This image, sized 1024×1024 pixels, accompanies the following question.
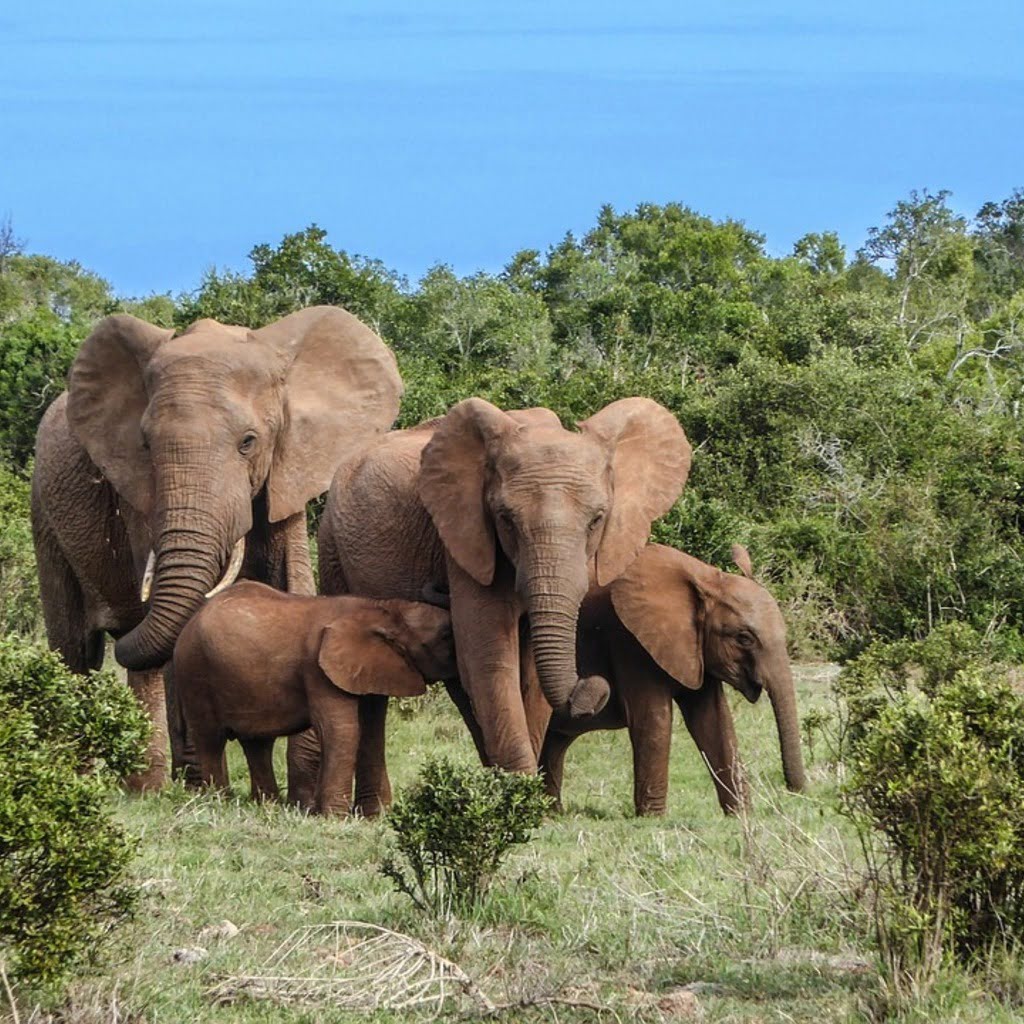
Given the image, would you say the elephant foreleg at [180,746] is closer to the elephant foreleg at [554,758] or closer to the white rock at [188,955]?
the elephant foreleg at [554,758]

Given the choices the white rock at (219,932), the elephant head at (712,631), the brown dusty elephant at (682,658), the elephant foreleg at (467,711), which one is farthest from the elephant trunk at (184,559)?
the white rock at (219,932)

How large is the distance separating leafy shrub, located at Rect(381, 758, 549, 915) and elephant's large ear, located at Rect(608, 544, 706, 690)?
9.79ft

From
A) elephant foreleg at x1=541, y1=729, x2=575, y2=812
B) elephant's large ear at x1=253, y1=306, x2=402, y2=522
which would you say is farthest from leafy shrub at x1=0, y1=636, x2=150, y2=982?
elephant foreleg at x1=541, y1=729, x2=575, y2=812

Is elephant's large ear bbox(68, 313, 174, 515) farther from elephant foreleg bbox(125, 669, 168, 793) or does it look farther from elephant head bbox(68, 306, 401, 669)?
elephant foreleg bbox(125, 669, 168, 793)

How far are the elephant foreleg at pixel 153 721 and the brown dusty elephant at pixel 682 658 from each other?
2.00 meters

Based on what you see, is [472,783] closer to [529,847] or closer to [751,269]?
[529,847]

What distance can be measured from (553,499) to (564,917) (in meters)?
2.70

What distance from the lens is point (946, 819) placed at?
6012mm

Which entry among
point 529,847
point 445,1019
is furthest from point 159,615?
point 445,1019

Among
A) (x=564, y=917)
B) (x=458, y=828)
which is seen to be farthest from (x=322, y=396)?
(x=564, y=917)

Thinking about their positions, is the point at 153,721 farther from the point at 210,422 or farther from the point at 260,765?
the point at 210,422

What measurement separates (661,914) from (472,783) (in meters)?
0.74

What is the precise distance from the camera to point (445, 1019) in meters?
5.82

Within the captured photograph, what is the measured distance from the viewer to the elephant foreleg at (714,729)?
10216 mm
